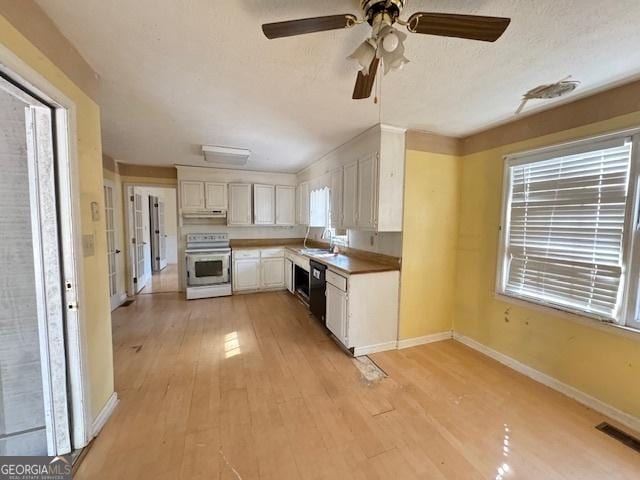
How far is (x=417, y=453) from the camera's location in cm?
155

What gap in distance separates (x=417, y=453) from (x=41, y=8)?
3.15 metres

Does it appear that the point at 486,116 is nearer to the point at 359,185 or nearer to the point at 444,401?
the point at 359,185

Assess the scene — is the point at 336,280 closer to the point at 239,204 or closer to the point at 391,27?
the point at 391,27

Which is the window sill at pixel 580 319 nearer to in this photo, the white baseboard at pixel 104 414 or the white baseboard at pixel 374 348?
the white baseboard at pixel 374 348

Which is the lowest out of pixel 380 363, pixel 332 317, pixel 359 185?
pixel 380 363

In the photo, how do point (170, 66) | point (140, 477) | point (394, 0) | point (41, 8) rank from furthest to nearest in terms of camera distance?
point (170, 66)
point (140, 477)
point (41, 8)
point (394, 0)

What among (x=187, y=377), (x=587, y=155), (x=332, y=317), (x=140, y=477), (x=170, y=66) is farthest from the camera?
(x=332, y=317)

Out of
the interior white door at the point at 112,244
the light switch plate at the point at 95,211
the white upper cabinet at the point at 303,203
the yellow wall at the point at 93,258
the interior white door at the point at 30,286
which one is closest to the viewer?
the interior white door at the point at 30,286

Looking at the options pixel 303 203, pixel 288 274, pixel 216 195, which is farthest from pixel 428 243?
pixel 216 195

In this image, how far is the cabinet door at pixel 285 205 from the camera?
17.0 ft

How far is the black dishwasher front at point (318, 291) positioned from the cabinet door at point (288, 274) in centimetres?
128

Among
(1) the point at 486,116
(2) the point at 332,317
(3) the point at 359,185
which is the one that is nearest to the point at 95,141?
(3) the point at 359,185

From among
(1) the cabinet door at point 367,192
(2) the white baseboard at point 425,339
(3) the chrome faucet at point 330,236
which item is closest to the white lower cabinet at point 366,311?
(2) the white baseboard at point 425,339

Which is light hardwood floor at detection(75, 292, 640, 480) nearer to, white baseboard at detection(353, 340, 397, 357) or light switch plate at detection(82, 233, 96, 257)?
white baseboard at detection(353, 340, 397, 357)
